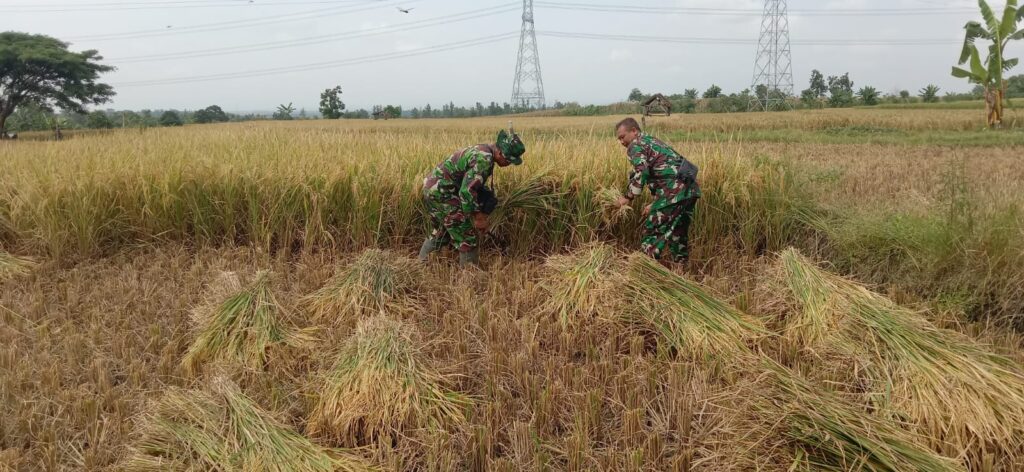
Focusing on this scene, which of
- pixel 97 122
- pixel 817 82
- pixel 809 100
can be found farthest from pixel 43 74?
pixel 817 82

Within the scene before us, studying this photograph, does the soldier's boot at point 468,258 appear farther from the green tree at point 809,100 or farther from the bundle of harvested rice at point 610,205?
the green tree at point 809,100

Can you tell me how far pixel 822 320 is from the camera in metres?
3.21

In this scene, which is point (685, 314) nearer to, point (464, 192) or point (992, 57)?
point (464, 192)

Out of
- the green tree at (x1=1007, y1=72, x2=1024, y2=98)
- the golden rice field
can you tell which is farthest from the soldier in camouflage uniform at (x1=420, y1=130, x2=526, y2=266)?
the green tree at (x1=1007, y1=72, x2=1024, y2=98)

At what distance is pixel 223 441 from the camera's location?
236cm

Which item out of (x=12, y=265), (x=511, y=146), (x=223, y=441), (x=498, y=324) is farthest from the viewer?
(x=12, y=265)

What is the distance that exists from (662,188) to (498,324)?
1983 millimetres

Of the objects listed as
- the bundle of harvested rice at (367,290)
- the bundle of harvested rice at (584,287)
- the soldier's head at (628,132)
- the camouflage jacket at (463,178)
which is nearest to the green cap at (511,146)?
the camouflage jacket at (463,178)

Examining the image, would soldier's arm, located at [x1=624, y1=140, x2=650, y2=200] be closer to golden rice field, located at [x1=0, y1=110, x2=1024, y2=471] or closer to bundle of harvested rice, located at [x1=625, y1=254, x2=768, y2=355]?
golden rice field, located at [x1=0, y1=110, x2=1024, y2=471]

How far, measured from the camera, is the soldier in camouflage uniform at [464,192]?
4.62 m

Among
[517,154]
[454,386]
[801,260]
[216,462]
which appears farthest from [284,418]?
[801,260]

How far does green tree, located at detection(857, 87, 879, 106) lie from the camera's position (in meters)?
35.8

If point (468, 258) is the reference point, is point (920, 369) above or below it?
below

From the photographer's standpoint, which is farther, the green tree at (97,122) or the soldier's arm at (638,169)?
the green tree at (97,122)
